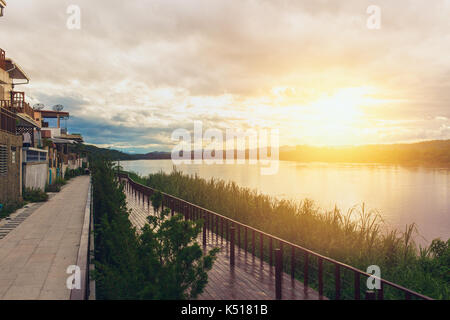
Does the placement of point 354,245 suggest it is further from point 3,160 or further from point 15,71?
point 15,71

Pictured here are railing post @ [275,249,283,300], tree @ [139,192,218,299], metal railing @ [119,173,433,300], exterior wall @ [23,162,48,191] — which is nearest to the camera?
tree @ [139,192,218,299]

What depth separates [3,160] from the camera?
1558cm

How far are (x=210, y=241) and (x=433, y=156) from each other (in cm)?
8967

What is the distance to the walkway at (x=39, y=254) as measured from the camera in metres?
6.45

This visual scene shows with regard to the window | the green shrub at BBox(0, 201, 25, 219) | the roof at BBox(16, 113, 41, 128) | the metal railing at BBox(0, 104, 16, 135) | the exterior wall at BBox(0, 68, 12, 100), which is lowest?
the green shrub at BBox(0, 201, 25, 219)

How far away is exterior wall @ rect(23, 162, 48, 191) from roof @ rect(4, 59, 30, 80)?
9213mm

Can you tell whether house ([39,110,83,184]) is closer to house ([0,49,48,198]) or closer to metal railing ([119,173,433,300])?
house ([0,49,48,198])

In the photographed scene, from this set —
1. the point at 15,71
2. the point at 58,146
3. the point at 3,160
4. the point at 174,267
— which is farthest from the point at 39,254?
the point at 58,146

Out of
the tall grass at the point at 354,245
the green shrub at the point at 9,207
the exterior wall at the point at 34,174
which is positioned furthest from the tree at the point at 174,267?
the exterior wall at the point at 34,174

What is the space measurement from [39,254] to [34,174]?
14.8 metres

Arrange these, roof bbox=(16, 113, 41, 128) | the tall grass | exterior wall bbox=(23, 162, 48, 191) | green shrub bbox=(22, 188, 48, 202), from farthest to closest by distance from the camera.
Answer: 1. roof bbox=(16, 113, 41, 128)
2. exterior wall bbox=(23, 162, 48, 191)
3. green shrub bbox=(22, 188, 48, 202)
4. the tall grass

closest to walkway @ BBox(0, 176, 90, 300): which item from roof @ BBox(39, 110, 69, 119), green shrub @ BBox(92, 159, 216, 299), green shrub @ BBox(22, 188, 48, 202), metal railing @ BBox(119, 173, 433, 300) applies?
green shrub @ BBox(92, 159, 216, 299)

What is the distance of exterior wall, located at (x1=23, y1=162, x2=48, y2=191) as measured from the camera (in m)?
19.7
